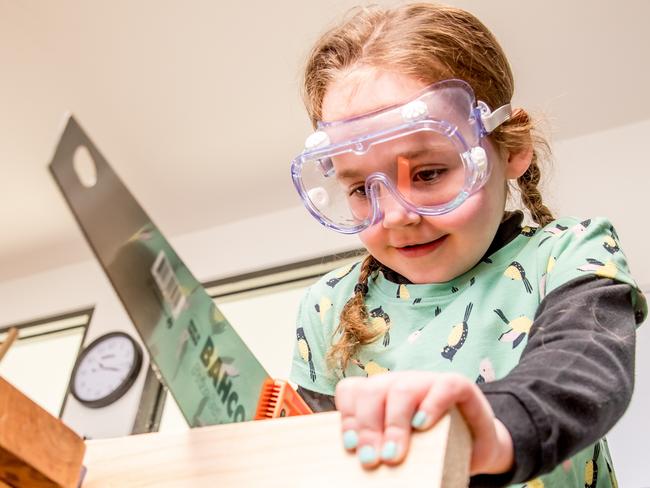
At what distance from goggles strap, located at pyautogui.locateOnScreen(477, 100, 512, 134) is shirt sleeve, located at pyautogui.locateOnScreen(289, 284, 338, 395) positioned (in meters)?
0.39

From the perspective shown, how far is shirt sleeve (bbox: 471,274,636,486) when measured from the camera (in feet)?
1.38

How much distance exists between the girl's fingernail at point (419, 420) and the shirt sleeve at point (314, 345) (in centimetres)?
64

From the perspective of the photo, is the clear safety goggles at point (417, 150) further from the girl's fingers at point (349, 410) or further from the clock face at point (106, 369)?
the clock face at point (106, 369)

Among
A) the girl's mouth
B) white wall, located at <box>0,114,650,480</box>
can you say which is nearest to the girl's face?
the girl's mouth

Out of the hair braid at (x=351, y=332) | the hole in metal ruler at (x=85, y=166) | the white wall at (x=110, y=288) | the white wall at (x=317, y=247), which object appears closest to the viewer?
the hole in metal ruler at (x=85, y=166)

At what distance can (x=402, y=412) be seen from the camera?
343 mm

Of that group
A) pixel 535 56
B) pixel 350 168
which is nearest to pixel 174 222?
pixel 535 56

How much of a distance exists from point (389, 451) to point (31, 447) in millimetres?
264

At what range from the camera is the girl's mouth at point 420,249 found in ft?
2.88

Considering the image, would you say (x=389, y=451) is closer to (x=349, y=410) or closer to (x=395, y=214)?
(x=349, y=410)

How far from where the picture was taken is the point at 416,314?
3.02 feet

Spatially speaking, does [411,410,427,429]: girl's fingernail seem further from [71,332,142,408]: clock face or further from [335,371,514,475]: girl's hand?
[71,332,142,408]: clock face

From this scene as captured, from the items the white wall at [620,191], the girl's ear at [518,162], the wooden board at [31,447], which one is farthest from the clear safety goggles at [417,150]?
the white wall at [620,191]

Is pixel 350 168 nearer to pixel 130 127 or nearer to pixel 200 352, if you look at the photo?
pixel 200 352
